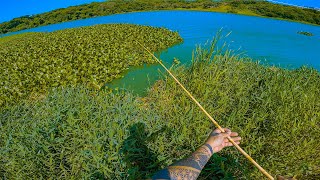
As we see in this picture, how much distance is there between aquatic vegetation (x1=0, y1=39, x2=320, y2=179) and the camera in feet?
9.87

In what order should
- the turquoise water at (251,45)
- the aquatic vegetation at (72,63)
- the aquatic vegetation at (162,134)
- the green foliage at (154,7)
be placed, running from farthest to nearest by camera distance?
1. the green foliage at (154,7)
2. the turquoise water at (251,45)
3. the aquatic vegetation at (72,63)
4. the aquatic vegetation at (162,134)

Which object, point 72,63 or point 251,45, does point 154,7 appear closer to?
point 251,45

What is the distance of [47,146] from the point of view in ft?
9.75

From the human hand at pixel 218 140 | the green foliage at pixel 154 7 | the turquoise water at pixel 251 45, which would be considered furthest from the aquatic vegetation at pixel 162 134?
the green foliage at pixel 154 7

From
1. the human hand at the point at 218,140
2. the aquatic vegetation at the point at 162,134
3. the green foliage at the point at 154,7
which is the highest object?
the green foliage at the point at 154,7

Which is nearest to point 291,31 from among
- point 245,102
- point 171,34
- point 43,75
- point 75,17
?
point 171,34

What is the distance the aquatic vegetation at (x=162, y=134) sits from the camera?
3.01 m

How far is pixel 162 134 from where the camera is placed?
→ 355 cm

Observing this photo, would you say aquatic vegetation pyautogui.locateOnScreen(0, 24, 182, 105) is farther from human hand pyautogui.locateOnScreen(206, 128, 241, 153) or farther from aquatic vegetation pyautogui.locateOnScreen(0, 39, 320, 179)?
human hand pyautogui.locateOnScreen(206, 128, 241, 153)

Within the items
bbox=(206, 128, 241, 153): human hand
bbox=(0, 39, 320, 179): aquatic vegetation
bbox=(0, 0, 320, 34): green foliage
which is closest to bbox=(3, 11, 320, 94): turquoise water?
bbox=(0, 39, 320, 179): aquatic vegetation

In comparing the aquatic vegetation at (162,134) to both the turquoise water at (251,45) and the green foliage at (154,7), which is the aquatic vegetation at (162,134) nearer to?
the turquoise water at (251,45)

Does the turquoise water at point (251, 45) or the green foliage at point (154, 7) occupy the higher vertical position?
the green foliage at point (154, 7)

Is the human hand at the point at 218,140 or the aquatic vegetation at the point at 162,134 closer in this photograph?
the human hand at the point at 218,140

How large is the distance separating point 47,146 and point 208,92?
9.01ft
